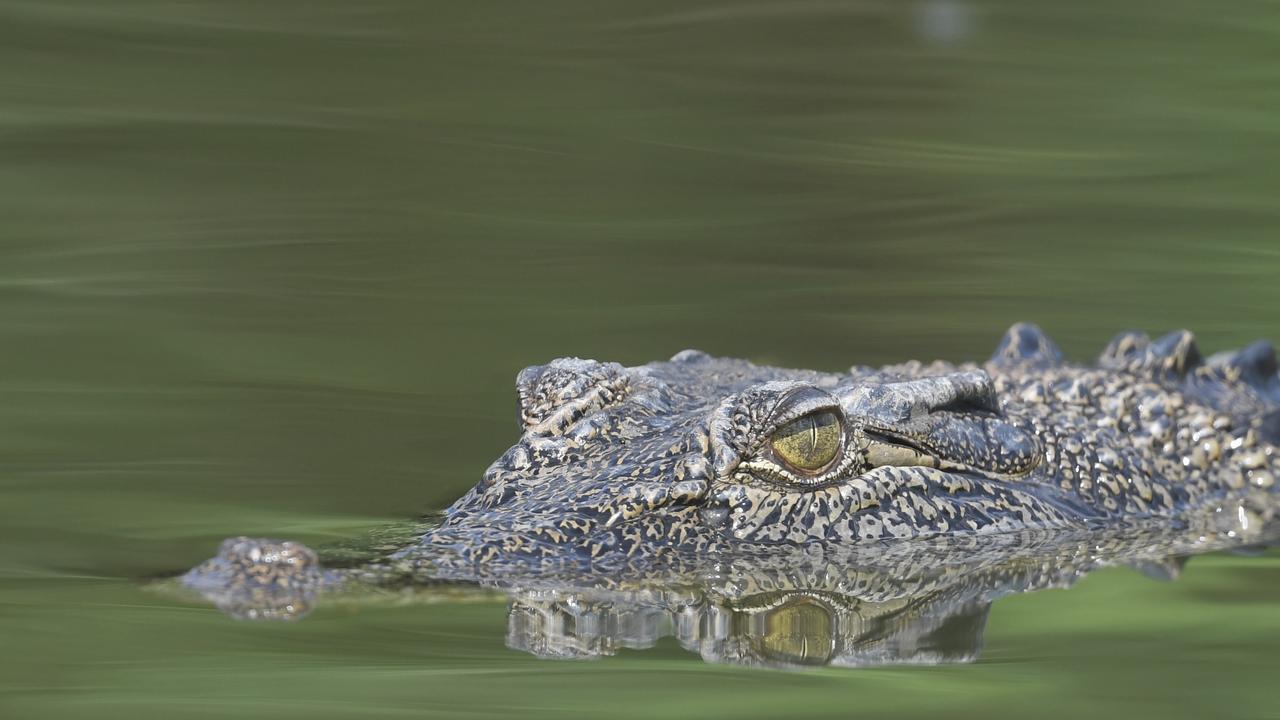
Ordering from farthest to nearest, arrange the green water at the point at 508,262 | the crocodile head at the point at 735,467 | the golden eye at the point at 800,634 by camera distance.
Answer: the crocodile head at the point at 735,467
the golden eye at the point at 800,634
the green water at the point at 508,262

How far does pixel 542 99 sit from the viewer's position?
12609 millimetres

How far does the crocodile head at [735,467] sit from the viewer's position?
5258 millimetres

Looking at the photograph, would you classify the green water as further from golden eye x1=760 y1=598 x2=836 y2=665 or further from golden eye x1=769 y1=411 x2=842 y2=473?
golden eye x1=769 y1=411 x2=842 y2=473

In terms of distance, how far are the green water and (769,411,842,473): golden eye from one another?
73 centimetres

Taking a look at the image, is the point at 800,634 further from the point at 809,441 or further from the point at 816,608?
the point at 809,441

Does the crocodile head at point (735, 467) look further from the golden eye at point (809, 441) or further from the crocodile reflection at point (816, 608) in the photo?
the crocodile reflection at point (816, 608)

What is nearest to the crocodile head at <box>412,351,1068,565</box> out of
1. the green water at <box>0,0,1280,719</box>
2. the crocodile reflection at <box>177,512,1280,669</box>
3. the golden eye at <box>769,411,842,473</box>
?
the golden eye at <box>769,411,842,473</box>

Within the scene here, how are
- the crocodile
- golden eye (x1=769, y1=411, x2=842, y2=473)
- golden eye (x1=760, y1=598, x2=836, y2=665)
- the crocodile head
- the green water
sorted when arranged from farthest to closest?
golden eye (x1=769, y1=411, x2=842, y2=473), the crocodile head, the crocodile, golden eye (x1=760, y1=598, x2=836, y2=665), the green water

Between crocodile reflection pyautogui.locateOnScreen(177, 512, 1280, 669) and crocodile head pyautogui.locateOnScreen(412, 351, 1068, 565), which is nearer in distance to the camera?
crocodile reflection pyautogui.locateOnScreen(177, 512, 1280, 669)

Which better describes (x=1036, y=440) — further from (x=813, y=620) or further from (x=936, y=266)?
(x=936, y=266)

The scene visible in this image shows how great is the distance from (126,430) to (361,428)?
0.97m

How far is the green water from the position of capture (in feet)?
14.0

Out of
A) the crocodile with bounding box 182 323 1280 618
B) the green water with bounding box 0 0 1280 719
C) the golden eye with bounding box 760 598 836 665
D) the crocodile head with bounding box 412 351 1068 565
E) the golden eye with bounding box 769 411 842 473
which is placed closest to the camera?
the green water with bounding box 0 0 1280 719

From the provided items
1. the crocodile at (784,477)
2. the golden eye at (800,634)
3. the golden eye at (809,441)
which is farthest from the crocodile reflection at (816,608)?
the golden eye at (809,441)
